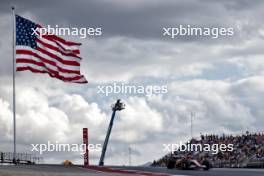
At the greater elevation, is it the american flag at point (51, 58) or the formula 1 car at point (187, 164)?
the american flag at point (51, 58)

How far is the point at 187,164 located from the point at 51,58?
368 inches

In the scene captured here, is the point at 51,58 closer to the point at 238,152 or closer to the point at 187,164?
the point at 187,164

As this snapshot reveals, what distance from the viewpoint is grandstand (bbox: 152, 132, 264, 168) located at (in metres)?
44.9

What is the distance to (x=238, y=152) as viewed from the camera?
4762 cm

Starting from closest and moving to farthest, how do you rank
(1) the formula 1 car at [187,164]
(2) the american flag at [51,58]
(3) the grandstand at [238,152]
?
(2) the american flag at [51,58]
(1) the formula 1 car at [187,164]
(3) the grandstand at [238,152]

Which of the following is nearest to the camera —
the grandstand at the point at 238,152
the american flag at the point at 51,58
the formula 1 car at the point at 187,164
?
the american flag at the point at 51,58

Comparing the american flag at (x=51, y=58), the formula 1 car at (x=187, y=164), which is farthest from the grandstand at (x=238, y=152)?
the american flag at (x=51, y=58)

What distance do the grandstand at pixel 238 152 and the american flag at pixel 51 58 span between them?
1481 centimetres

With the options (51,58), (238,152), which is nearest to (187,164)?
(51,58)

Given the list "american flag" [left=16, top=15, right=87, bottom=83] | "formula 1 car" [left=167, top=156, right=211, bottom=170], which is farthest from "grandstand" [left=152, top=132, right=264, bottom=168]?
"american flag" [left=16, top=15, right=87, bottom=83]

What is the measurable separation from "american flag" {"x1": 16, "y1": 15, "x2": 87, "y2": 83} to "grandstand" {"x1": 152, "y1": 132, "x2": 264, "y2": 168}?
14808 mm

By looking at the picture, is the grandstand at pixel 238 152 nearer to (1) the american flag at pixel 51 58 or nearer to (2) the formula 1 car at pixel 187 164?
(2) the formula 1 car at pixel 187 164

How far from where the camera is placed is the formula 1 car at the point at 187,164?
3475 cm

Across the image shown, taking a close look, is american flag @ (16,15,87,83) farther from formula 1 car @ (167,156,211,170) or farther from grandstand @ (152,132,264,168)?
grandstand @ (152,132,264,168)
